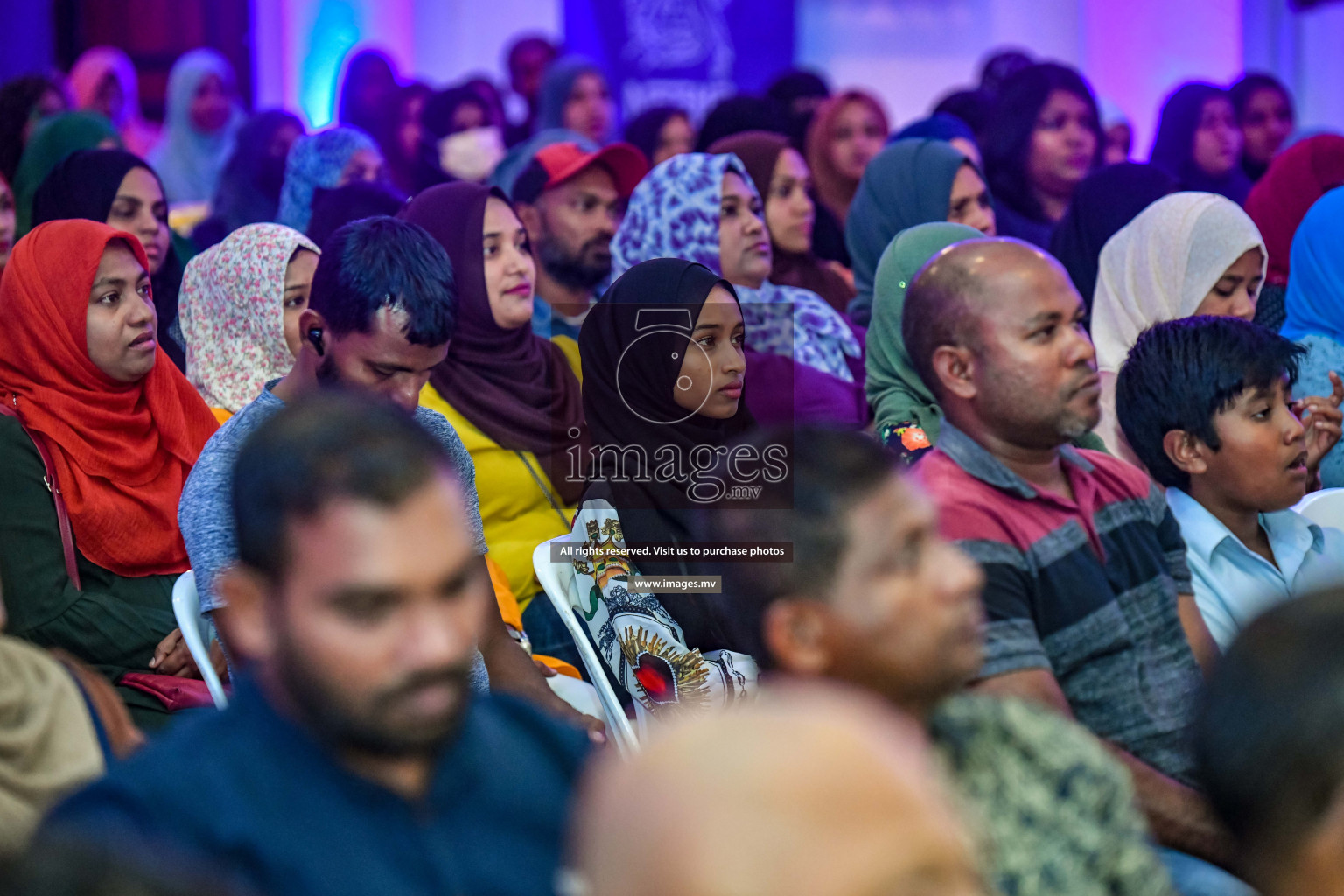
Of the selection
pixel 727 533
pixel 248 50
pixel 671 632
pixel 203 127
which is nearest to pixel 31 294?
pixel 671 632

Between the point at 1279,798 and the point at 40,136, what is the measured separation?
4.82 m

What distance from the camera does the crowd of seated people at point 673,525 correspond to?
135 cm

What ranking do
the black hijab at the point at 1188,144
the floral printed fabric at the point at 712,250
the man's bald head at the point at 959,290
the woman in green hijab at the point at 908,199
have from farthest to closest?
the black hijab at the point at 1188,144
the woman in green hijab at the point at 908,199
the floral printed fabric at the point at 712,250
the man's bald head at the point at 959,290

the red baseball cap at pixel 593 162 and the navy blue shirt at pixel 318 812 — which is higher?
the red baseball cap at pixel 593 162

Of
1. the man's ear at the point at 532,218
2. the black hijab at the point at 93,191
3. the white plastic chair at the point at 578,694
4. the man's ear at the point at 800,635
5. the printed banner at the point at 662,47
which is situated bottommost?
the white plastic chair at the point at 578,694

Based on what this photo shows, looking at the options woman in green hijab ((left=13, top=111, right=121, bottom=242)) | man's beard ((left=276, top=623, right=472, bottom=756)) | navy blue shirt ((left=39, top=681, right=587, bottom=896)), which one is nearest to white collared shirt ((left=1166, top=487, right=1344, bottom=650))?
navy blue shirt ((left=39, top=681, right=587, bottom=896))

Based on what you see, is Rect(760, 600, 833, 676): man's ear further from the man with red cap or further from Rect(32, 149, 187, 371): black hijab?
the man with red cap

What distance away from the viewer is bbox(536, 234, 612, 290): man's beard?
15.2 feet

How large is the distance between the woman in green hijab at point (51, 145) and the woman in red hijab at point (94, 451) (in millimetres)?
2184

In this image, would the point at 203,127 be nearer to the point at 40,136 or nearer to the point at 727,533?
the point at 40,136

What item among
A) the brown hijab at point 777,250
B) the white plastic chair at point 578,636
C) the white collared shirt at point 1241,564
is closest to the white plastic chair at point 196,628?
the white plastic chair at point 578,636

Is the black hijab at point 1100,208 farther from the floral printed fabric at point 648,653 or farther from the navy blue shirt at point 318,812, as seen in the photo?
the navy blue shirt at point 318,812

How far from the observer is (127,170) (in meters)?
4.11

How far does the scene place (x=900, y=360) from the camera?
3176mm
